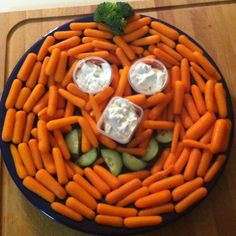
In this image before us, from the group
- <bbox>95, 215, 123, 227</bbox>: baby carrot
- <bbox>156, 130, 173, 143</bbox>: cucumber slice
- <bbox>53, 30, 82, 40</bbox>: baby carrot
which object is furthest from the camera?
<bbox>53, 30, 82, 40</bbox>: baby carrot

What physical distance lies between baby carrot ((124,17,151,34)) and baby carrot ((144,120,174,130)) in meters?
0.33

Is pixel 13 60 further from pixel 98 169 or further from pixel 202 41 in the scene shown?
pixel 202 41

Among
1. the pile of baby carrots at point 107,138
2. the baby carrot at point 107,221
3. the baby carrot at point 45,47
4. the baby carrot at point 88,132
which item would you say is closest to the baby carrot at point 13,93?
the pile of baby carrots at point 107,138

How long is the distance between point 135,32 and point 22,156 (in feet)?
1.75

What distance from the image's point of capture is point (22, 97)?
1143 mm

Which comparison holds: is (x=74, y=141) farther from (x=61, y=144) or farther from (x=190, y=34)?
(x=190, y=34)

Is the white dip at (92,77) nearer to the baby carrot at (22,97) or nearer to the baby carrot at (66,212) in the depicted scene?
the baby carrot at (22,97)

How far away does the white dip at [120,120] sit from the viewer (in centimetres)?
104

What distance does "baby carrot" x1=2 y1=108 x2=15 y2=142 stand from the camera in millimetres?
1101

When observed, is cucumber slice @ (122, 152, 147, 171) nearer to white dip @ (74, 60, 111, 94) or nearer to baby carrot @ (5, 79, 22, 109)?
white dip @ (74, 60, 111, 94)

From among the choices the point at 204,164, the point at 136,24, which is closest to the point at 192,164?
the point at 204,164

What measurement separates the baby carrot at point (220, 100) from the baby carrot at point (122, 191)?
1.08 ft

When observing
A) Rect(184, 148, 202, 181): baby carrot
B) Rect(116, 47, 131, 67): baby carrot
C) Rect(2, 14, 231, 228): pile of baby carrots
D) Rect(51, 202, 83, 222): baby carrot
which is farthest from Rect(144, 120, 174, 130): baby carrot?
Rect(51, 202, 83, 222): baby carrot

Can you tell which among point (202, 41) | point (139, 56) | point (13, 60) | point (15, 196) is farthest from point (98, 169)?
point (202, 41)
